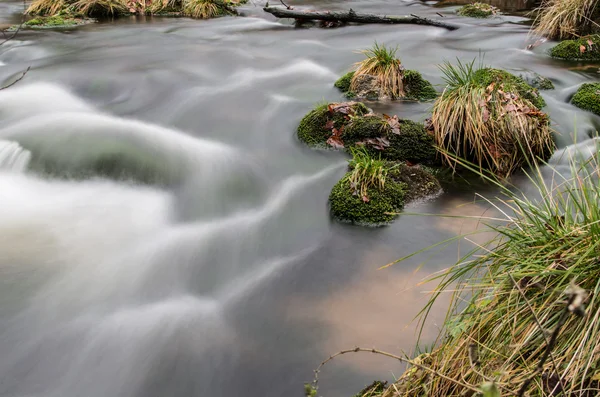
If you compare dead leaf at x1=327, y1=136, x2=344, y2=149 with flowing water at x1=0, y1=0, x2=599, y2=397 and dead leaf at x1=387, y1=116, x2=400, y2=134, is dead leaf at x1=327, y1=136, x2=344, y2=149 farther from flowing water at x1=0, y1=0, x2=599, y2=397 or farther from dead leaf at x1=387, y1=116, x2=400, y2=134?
dead leaf at x1=387, y1=116, x2=400, y2=134

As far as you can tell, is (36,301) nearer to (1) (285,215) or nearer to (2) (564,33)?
(1) (285,215)

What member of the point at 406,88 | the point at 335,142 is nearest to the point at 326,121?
the point at 335,142

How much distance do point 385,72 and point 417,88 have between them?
1.78 feet

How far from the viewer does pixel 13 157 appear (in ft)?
19.4

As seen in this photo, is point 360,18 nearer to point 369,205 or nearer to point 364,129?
point 364,129

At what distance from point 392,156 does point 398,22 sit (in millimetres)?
7285

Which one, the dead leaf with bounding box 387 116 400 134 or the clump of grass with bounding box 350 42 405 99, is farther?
the clump of grass with bounding box 350 42 405 99

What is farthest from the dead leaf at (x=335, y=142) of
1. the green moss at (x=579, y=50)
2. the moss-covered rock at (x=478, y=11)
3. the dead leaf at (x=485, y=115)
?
the moss-covered rock at (x=478, y=11)

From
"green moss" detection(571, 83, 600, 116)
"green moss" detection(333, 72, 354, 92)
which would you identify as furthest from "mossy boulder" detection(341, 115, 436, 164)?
"green moss" detection(571, 83, 600, 116)

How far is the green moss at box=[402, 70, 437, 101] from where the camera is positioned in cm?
768

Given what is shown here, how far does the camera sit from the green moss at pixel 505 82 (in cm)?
630

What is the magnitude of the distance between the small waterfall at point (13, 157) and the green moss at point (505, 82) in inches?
211

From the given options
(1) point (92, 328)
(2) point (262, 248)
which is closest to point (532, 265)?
(2) point (262, 248)

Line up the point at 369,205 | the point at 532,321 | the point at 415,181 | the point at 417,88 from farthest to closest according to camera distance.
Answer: the point at 417,88 → the point at 415,181 → the point at 369,205 → the point at 532,321
